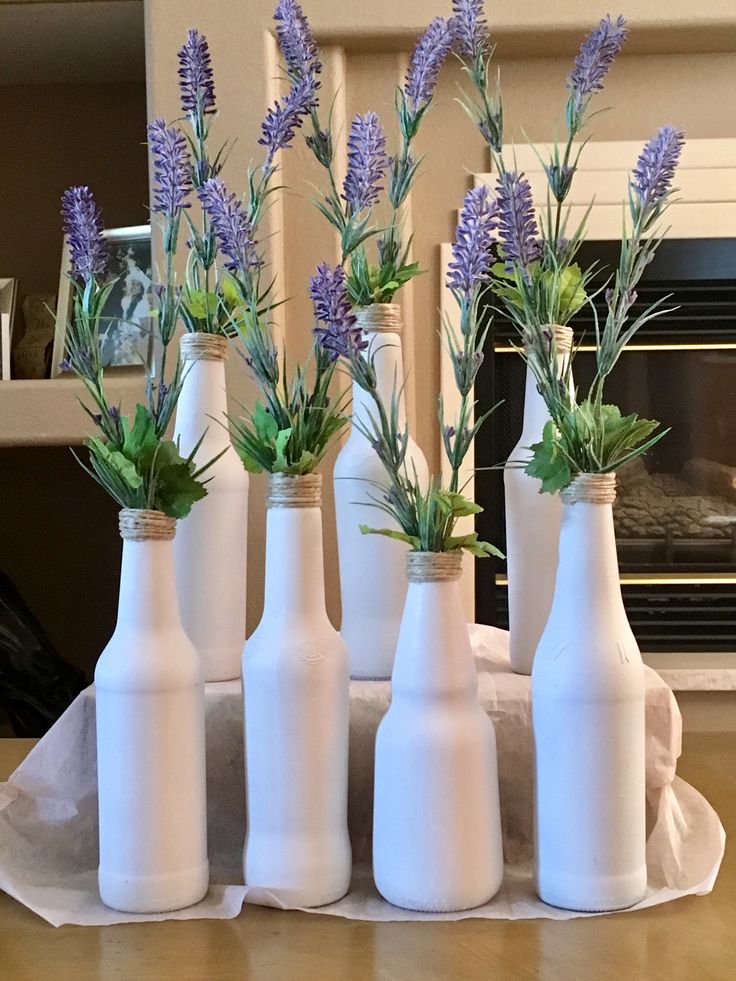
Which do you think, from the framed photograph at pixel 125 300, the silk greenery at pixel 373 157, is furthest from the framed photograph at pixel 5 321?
the silk greenery at pixel 373 157

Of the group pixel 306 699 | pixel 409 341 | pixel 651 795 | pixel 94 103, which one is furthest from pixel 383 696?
pixel 94 103

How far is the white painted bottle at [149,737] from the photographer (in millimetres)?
702

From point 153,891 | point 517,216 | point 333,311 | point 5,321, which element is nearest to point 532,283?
point 517,216

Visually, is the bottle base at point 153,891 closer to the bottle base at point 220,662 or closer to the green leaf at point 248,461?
the bottle base at point 220,662

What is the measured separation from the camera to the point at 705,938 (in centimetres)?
68

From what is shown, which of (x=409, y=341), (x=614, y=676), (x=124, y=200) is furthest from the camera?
(x=124, y=200)

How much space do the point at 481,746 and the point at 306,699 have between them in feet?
0.40

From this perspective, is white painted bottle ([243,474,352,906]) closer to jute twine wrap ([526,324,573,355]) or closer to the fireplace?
jute twine wrap ([526,324,573,355])

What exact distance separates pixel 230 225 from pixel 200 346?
16 centimetres

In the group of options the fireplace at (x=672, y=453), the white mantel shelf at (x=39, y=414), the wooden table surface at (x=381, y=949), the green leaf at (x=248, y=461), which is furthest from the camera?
the fireplace at (x=672, y=453)

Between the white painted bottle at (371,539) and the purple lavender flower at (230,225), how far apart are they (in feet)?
0.47

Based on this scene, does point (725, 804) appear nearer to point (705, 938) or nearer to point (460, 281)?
point (705, 938)

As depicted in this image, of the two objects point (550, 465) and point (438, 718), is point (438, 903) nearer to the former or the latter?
point (438, 718)

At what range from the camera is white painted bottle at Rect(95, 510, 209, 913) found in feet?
2.30
